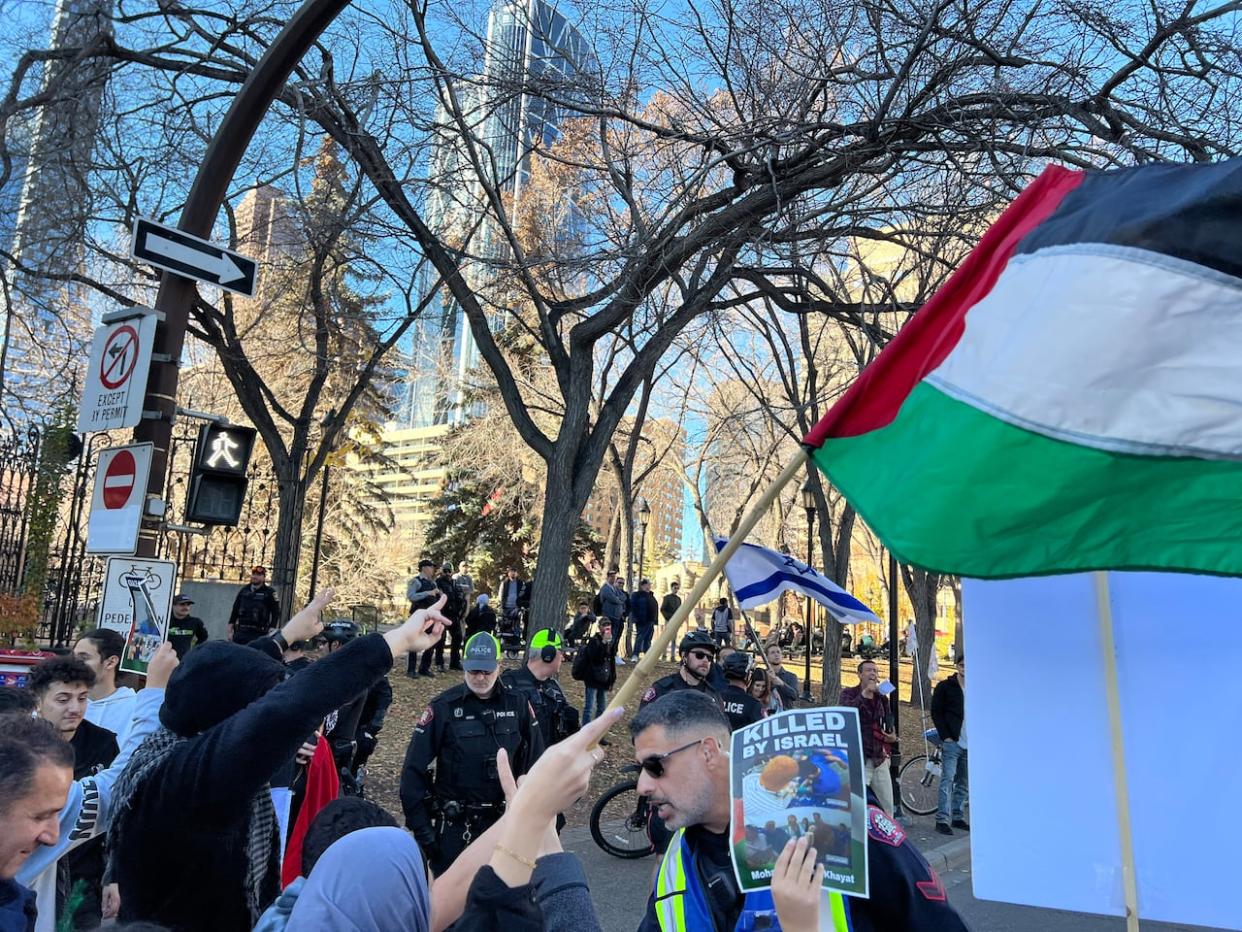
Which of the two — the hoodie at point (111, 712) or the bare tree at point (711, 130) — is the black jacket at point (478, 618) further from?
the hoodie at point (111, 712)

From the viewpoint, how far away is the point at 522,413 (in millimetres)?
12766

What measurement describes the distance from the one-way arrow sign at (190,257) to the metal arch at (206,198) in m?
0.17

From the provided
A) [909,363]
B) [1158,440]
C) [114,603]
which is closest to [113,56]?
[114,603]

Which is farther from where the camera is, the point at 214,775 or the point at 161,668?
the point at 161,668

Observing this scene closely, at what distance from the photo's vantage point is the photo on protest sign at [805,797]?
2.02 meters

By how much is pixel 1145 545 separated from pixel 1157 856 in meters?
0.74

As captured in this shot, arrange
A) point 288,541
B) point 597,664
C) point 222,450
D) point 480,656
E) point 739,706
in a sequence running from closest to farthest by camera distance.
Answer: point 480,656 < point 222,450 < point 739,706 < point 597,664 < point 288,541

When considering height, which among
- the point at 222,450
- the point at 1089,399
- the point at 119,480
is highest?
the point at 222,450

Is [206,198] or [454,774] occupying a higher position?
[206,198]

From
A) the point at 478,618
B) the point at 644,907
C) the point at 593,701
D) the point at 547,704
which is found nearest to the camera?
the point at 547,704

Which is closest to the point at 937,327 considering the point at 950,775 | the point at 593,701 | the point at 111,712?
the point at 111,712

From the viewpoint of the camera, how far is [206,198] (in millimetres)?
6922

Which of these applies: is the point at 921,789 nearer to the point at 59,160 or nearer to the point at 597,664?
the point at 597,664

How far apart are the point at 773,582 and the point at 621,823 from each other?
272 centimetres
